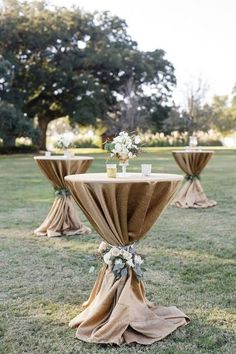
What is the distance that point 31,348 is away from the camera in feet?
8.95

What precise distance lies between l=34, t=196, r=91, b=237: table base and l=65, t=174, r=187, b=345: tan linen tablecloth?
2.94 metres

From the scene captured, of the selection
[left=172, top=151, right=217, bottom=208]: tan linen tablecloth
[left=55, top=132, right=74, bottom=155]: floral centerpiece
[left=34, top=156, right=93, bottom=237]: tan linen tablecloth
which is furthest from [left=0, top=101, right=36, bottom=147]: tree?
[left=34, top=156, right=93, bottom=237]: tan linen tablecloth

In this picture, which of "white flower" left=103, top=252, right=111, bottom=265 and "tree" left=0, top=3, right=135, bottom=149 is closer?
"white flower" left=103, top=252, right=111, bottom=265

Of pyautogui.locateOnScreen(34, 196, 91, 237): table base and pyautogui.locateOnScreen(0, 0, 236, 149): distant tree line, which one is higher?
pyautogui.locateOnScreen(0, 0, 236, 149): distant tree line

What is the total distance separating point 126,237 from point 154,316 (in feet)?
1.86

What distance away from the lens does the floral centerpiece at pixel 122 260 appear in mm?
2957

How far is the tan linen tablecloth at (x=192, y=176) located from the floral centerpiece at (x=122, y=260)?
5.39 m

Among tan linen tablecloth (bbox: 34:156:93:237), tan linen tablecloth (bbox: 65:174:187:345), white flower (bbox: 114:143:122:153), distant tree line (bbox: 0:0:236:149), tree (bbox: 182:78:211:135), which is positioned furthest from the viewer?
tree (bbox: 182:78:211:135)

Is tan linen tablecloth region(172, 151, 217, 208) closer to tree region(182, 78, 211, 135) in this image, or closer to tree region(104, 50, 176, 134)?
tree region(104, 50, 176, 134)

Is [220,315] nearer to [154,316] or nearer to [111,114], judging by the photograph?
[154,316]

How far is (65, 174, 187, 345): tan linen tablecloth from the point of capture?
9.17 feet

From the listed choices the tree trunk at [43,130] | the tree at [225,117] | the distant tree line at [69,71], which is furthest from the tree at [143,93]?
the tree at [225,117]

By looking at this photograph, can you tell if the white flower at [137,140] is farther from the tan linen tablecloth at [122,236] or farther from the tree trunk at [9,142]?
the tree trunk at [9,142]

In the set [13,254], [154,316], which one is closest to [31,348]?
[154,316]
